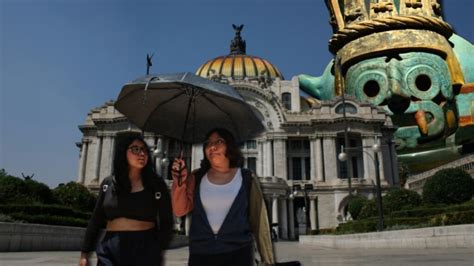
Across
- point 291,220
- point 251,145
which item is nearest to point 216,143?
point 291,220

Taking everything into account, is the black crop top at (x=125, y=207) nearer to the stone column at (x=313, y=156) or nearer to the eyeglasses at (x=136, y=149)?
the eyeglasses at (x=136, y=149)

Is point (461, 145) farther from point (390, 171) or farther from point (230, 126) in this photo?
point (230, 126)

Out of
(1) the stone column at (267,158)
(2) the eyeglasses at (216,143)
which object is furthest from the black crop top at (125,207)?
(1) the stone column at (267,158)

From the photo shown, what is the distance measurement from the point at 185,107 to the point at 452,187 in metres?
19.4

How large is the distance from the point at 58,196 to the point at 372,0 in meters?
42.5

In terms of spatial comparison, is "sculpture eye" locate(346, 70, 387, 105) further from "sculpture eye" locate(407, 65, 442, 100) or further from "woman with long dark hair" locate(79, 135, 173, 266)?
"woman with long dark hair" locate(79, 135, 173, 266)

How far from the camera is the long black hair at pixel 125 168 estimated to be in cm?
411

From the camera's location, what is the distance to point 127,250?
12.8 ft

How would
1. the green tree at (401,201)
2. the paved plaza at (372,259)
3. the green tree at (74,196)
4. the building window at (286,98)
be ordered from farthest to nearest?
the building window at (286,98)
the green tree at (401,201)
the green tree at (74,196)
the paved plaza at (372,259)

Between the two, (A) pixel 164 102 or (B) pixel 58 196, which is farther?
(B) pixel 58 196

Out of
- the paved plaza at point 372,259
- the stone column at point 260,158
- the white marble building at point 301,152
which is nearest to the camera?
the paved plaza at point 372,259

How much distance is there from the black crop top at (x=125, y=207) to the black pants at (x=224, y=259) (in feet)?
1.57

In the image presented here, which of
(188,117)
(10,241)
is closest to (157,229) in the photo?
(188,117)

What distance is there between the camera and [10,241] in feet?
47.1
